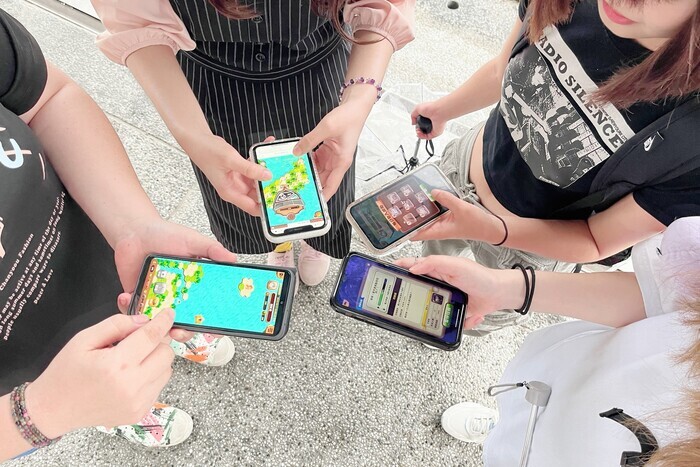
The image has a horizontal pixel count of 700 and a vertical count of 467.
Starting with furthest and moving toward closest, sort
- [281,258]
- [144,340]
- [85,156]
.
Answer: [281,258], [85,156], [144,340]

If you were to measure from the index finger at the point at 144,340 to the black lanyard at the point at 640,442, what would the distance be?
550 millimetres

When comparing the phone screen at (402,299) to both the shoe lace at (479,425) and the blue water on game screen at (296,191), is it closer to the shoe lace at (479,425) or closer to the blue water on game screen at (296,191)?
the blue water on game screen at (296,191)

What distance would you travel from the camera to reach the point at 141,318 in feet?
1.95

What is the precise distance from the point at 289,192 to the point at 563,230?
1.64 feet

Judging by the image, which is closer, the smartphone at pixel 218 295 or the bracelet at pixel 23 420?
the bracelet at pixel 23 420

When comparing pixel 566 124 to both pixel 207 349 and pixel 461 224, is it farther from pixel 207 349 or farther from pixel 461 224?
pixel 207 349

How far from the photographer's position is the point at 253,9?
684 mm

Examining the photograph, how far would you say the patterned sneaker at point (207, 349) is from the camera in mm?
1076

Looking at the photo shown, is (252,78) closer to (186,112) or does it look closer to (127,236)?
Result: (186,112)

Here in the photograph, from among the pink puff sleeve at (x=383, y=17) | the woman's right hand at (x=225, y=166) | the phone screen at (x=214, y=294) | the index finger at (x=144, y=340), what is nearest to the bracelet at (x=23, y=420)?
the index finger at (x=144, y=340)

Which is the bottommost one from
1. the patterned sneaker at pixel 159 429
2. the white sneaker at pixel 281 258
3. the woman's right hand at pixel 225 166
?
the patterned sneaker at pixel 159 429

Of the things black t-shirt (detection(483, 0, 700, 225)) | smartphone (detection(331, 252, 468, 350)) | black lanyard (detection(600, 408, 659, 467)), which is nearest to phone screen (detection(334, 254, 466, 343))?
smartphone (detection(331, 252, 468, 350))

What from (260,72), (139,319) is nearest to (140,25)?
(260,72)

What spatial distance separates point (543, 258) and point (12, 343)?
2.85 ft
